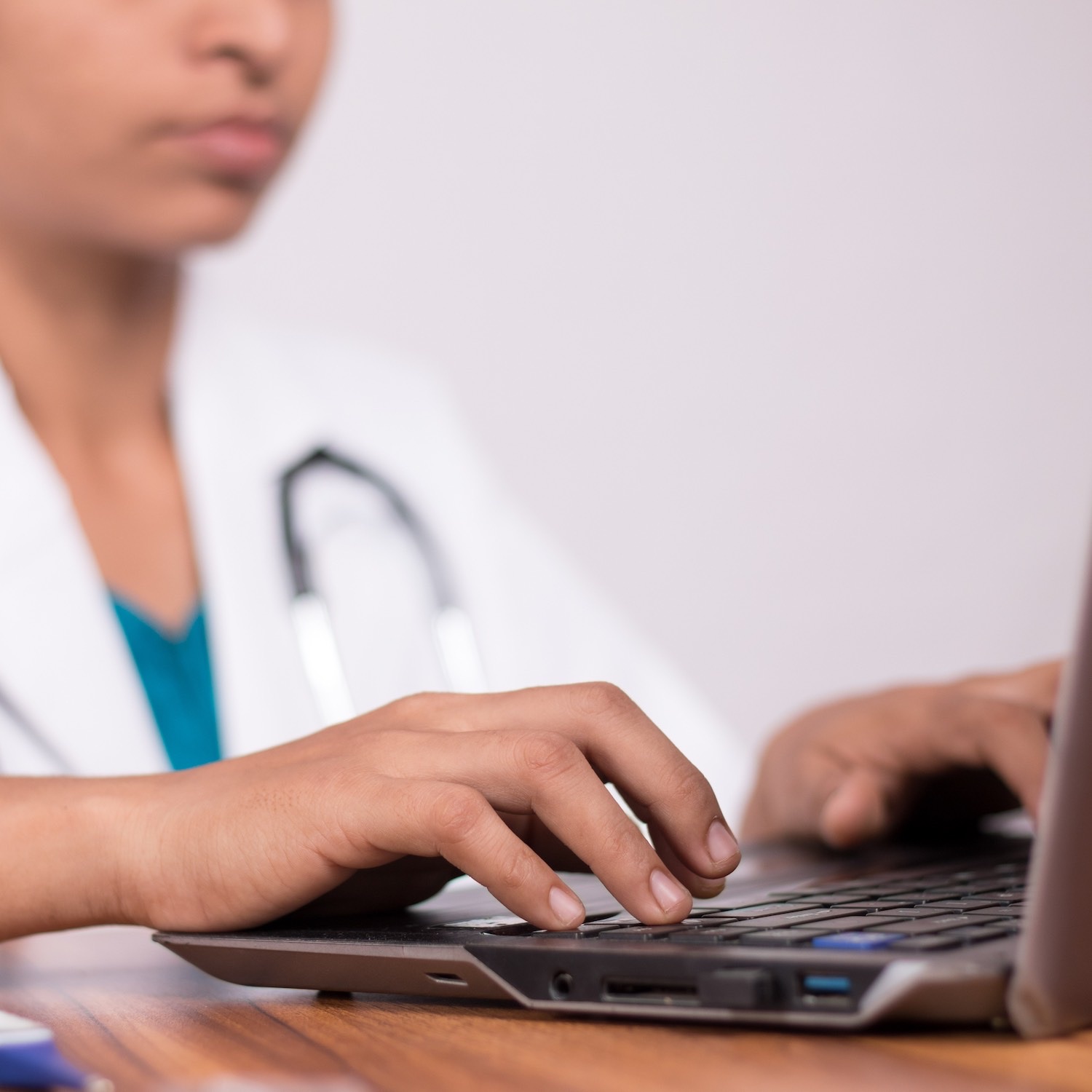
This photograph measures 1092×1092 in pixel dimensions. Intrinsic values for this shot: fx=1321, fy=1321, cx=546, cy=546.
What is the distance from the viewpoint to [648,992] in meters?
0.32

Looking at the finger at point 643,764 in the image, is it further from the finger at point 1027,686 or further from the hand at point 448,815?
the finger at point 1027,686

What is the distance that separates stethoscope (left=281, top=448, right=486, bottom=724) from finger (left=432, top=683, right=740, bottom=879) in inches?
19.9

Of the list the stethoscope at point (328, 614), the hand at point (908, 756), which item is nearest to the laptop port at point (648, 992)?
the hand at point (908, 756)

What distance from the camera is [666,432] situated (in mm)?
2023

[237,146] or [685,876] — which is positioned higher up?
[237,146]

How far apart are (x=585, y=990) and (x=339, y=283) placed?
1.70 m

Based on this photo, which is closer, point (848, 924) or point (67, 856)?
point (848, 924)

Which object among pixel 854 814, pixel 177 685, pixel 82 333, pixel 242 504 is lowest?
pixel 854 814

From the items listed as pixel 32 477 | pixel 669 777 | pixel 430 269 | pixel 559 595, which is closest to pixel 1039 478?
pixel 430 269

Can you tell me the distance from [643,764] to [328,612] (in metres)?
0.63

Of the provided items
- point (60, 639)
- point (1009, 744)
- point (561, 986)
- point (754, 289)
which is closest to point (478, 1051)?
point (561, 986)

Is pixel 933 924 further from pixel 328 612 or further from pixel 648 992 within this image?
pixel 328 612

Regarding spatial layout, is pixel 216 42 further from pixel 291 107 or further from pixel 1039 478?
pixel 1039 478

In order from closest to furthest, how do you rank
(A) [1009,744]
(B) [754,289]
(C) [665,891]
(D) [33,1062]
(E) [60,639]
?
(D) [33,1062]
(C) [665,891]
(A) [1009,744]
(E) [60,639]
(B) [754,289]
